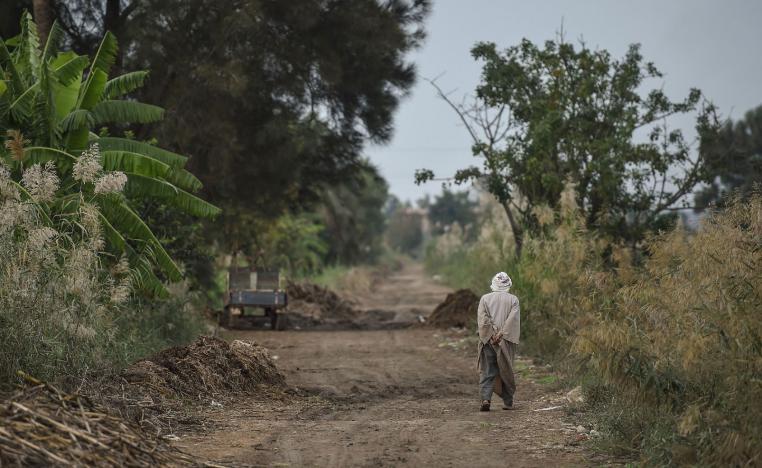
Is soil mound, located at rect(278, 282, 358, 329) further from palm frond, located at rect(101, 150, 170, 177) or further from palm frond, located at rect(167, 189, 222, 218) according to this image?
palm frond, located at rect(101, 150, 170, 177)

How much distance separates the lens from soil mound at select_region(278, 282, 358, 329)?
2962 centimetres

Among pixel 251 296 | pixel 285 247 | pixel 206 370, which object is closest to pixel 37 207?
pixel 206 370

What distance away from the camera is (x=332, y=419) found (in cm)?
1215

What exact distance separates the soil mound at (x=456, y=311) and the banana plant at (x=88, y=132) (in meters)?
10.3

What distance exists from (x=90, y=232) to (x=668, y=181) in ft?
46.8

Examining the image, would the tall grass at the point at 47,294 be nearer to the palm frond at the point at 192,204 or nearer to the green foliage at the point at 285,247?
the palm frond at the point at 192,204

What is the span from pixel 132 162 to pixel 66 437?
8.14 metres

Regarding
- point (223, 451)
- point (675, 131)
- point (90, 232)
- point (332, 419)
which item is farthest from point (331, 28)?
point (223, 451)

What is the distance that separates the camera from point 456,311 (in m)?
26.7

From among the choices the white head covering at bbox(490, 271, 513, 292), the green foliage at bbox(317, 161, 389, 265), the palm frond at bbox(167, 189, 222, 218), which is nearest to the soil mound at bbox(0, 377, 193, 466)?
the white head covering at bbox(490, 271, 513, 292)

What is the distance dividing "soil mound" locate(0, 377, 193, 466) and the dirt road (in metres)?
1.00

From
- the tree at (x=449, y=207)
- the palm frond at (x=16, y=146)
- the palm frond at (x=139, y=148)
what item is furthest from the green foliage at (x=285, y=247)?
the tree at (x=449, y=207)

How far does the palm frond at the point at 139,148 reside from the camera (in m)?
16.8

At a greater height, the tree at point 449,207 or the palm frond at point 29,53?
the tree at point 449,207
